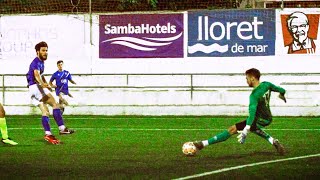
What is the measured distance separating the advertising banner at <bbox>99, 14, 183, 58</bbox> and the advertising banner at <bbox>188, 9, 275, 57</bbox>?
0.57m

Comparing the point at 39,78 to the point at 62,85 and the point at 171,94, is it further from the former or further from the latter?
the point at 171,94

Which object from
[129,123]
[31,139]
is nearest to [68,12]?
[129,123]

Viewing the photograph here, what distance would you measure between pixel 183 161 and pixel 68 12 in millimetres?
17478

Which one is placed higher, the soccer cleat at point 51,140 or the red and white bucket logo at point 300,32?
the red and white bucket logo at point 300,32

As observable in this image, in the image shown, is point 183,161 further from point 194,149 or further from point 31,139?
point 31,139

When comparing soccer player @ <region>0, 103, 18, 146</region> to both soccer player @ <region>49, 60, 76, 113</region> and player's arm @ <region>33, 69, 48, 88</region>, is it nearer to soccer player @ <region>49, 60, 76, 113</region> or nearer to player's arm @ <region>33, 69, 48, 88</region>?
player's arm @ <region>33, 69, 48, 88</region>

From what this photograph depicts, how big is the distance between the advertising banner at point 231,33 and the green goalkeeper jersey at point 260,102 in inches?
560

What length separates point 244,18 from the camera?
92.0ft

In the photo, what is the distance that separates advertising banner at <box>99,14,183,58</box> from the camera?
28562 mm

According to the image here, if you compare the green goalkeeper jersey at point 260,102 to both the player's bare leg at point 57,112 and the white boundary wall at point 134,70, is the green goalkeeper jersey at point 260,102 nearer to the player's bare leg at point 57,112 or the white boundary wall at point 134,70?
the player's bare leg at point 57,112

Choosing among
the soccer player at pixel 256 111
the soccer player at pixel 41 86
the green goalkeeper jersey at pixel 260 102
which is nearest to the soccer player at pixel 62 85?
the soccer player at pixel 41 86

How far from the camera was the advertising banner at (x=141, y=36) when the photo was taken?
28.6 meters

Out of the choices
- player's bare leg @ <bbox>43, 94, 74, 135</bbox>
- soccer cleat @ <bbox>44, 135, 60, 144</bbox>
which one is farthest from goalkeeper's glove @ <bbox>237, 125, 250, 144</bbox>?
player's bare leg @ <bbox>43, 94, 74, 135</bbox>

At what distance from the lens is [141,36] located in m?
28.8
